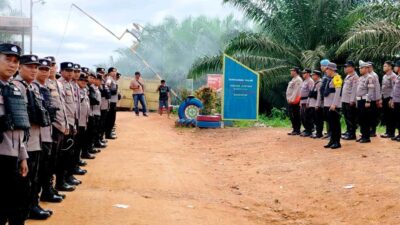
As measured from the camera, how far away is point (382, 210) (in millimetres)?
6590

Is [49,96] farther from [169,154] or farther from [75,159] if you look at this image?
[169,154]

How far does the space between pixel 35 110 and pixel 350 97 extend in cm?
839

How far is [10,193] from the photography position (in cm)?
461

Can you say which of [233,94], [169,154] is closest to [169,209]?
[169,154]

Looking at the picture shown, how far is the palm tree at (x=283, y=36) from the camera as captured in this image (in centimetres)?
2006

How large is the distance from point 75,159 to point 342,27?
47.4 ft

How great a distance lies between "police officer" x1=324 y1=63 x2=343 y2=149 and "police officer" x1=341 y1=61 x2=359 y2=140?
52cm

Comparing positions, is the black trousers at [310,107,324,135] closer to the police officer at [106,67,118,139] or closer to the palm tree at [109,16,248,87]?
the police officer at [106,67,118,139]

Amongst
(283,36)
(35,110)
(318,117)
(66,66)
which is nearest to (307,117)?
(318,117)

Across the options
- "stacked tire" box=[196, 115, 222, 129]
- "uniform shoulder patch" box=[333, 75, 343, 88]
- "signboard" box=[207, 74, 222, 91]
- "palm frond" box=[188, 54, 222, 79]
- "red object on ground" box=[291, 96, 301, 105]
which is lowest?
"stacked tire" box=[196, 115, 222, 129]

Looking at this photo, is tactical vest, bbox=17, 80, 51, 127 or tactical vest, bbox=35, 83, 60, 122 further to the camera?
tactical vest, bbox=35, 83, 60, 122

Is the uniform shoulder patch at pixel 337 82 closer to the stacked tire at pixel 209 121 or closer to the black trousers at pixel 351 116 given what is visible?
the black trousers at pixel 351 116

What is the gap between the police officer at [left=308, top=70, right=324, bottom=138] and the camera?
12.5m

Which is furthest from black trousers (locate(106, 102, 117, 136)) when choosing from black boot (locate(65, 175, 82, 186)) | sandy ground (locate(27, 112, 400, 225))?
black boot (locate(65, 175, 82, 186))
